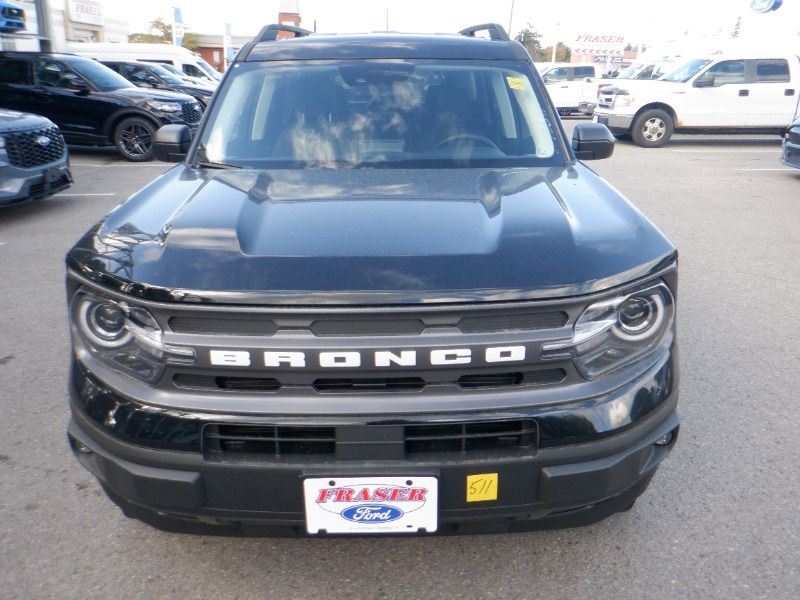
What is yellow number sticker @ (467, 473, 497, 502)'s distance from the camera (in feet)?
6.36

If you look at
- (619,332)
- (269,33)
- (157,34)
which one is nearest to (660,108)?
(269,33)

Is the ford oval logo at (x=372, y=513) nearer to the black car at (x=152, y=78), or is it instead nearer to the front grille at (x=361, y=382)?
the front grille at (x=361, y=382)

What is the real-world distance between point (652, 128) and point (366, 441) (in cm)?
1507

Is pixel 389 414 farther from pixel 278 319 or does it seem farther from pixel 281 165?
pixel 281 165

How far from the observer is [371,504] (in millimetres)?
1963

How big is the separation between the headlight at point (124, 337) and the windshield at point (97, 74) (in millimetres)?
11690

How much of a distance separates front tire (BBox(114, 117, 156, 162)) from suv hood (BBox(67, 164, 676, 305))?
10.5m

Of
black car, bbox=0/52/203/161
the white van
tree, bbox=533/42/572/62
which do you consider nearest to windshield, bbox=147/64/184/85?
the white van

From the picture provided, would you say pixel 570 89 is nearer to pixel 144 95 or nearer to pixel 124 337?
pixel 144 95

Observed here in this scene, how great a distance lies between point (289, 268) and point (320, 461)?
53 centimetres

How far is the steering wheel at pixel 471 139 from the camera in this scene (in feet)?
10.6

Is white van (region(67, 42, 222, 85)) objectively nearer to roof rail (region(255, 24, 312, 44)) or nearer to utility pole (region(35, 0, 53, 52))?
utility pole (region(35, 0, 53, 52))

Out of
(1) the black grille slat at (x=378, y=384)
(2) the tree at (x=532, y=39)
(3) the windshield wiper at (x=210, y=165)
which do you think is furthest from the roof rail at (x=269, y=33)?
(2) the tree at (x=532, y=39)

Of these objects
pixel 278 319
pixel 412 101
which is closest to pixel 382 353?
pixel 278 319
